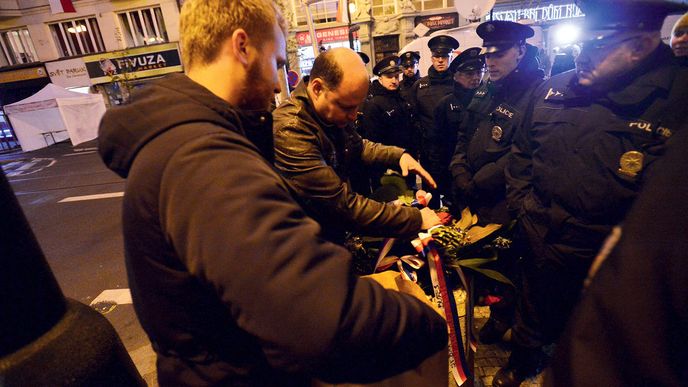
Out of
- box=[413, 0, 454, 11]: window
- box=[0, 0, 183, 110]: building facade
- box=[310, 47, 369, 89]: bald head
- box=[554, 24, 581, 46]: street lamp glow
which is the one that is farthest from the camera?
box=[0, 0, 183, 110]: building facade

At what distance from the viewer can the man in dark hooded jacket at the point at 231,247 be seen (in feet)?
2.48

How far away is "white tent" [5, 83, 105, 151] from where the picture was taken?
1661 centimetres

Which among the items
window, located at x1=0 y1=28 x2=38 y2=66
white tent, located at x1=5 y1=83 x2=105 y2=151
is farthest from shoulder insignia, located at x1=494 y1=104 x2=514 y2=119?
window, located at x1=0 y1=28 x2=38 y2=66

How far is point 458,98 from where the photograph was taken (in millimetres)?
4383

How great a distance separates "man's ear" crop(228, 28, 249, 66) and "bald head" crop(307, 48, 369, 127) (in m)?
0.96

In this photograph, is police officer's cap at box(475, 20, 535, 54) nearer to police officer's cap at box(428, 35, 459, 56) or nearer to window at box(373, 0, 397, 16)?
police officer's cap at box(428, 35, 459, 56)

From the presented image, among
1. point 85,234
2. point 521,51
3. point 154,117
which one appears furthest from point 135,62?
point 154,117

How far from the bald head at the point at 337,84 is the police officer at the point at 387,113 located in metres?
3.09

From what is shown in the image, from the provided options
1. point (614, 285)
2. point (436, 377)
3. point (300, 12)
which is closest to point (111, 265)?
point (436, 377)

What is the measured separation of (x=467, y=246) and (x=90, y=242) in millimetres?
6277

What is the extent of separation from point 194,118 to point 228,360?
708 mm

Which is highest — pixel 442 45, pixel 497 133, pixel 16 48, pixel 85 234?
pixel 16 48

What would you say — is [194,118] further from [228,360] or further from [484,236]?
[484,236]

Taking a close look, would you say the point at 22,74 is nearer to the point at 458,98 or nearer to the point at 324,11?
the point at 324,11
